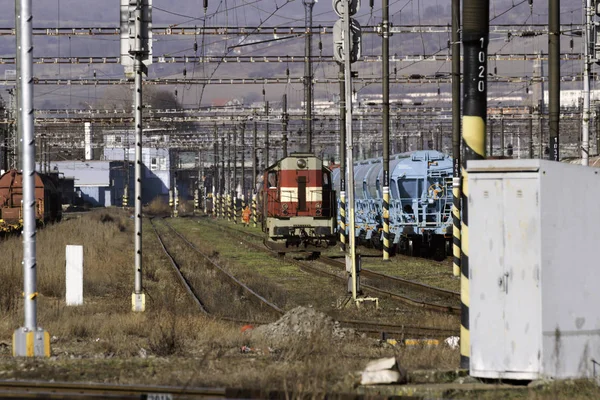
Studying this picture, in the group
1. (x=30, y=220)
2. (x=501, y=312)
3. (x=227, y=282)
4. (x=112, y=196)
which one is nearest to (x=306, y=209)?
(x=227, y=282)

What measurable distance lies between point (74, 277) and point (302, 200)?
56.8ft

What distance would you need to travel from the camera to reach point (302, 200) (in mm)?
36125

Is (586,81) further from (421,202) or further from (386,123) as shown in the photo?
(421,202)

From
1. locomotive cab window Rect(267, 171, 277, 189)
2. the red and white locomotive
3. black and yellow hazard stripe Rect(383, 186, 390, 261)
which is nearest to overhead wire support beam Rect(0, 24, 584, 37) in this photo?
locomotive cab window Rect(267, 171, 277, 189)

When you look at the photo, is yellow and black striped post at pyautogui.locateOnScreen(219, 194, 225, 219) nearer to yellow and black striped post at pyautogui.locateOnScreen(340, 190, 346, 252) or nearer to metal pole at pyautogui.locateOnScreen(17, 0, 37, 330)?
yellow and black striped post at pyautogui.locateOnScreen(340, 190, 346, 252)

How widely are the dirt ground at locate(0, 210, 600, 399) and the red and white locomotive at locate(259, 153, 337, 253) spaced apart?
44.0ft

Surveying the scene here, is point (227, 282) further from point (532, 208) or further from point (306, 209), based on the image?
point (532, 208)

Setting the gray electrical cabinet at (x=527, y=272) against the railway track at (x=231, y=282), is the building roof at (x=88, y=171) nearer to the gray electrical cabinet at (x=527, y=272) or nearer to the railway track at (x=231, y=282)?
the railway track at (x=231, y=282)

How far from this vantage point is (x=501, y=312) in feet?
34.0

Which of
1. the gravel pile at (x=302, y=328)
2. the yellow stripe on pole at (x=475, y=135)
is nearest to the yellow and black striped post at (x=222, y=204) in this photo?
the gravel pile at (x=302, y=328)

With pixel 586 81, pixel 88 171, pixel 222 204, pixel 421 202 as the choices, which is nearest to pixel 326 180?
pixel 421 202

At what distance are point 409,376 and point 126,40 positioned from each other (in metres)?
10.3

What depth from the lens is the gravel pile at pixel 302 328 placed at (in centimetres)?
1470

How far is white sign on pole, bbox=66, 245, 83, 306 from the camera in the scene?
63.8 ft
